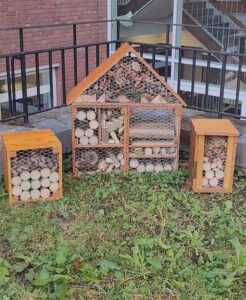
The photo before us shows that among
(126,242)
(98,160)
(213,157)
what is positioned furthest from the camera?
(98,160)

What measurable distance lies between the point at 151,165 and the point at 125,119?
1.56 feet

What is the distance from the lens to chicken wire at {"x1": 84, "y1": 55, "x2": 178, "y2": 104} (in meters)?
3.97

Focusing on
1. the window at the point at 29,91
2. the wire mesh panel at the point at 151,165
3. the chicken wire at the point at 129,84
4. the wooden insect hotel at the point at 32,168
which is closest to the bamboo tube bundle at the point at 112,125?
the chicken wire at the point at 129,84

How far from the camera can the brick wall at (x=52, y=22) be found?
23.5ft

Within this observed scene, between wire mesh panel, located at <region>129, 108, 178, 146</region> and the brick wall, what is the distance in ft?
11.6

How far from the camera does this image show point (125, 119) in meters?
4.04

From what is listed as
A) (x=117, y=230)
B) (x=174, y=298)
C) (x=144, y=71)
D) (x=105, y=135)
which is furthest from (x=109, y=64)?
(x=174, y=298)

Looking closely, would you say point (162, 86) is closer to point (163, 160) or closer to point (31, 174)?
point (163, 160)

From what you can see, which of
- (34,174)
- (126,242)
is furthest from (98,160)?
(126,242)

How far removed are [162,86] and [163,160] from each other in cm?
63

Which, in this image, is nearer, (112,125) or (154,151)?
(112,125)

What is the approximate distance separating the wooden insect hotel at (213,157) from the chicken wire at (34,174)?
108 cm

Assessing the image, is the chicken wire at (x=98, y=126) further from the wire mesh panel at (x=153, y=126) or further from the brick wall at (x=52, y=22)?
the brick wall at (x=52, y=22)

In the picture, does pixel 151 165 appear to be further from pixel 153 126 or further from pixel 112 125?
pixel 112 125
